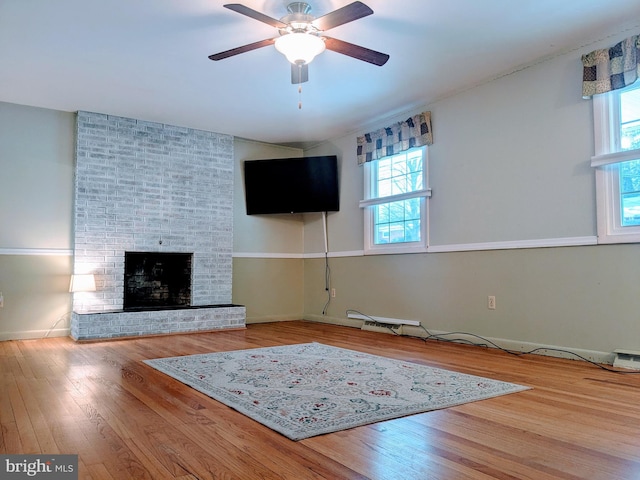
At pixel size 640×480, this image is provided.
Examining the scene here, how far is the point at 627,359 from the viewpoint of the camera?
10.1ft

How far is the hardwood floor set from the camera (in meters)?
1.51

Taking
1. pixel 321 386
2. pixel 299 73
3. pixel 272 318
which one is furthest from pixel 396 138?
pixel 321 386

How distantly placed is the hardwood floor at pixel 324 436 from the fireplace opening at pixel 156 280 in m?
2.22

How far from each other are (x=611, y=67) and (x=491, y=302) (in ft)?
6.51

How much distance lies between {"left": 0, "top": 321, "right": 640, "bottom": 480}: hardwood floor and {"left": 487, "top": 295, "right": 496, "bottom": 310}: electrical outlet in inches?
37.5

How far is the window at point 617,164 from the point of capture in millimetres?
3176

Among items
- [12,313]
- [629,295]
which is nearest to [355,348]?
[629,295]

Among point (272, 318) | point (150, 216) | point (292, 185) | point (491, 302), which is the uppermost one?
point (292, 185)

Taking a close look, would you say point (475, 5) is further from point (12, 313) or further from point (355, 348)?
point (12, 313)

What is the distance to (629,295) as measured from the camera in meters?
3.14

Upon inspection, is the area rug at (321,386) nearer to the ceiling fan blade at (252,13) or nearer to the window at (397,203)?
the window at (397,203)

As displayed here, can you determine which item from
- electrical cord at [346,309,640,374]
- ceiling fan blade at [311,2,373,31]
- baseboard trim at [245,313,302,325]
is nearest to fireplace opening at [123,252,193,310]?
baseboard trim at [245,313,302,325]

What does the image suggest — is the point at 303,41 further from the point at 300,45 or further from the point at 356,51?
the point at 356,51

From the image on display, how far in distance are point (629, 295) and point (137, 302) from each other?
187 inches
